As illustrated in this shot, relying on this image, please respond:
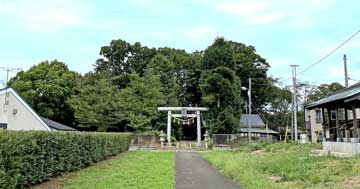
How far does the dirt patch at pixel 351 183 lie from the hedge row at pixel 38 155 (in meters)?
6.85

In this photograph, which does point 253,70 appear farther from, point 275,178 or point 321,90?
point 275,178

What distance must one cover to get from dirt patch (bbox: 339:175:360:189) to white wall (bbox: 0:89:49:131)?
846 inches

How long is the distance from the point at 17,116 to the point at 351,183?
22857mm

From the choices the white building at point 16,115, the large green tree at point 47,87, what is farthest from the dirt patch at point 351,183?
the large green tree at point 47,87

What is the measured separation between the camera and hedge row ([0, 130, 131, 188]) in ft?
24.6

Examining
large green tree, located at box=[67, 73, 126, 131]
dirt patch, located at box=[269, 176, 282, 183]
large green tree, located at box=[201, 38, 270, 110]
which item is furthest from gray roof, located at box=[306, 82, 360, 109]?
large green tree, located at box=[201, 38, 270, 110]

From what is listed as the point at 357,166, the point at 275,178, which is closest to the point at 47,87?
the point at 275,178

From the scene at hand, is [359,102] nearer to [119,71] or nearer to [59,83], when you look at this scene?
[59,83]

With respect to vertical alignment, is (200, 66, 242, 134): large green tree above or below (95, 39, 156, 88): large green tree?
below

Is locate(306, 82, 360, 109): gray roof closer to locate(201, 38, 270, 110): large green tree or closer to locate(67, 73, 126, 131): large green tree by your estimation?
locate(67, 73, 126, 131): large green tree

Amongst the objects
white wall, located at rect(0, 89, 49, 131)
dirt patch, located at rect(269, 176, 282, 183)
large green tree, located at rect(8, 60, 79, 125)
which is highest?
large green tree, located at rect(8, 60, 79, 125)

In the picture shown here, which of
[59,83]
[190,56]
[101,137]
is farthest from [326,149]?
[190,56]

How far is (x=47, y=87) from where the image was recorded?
3491 centimetres

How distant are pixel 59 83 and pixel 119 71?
42.5 feet
